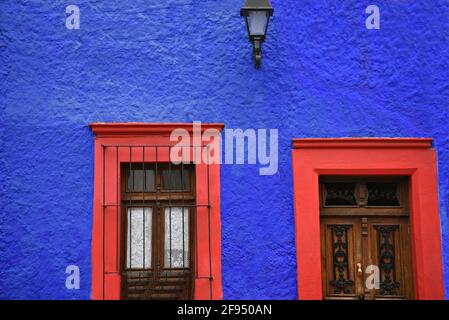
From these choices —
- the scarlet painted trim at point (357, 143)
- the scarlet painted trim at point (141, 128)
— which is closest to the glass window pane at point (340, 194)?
the scarlet painted trim at point (357, 143)

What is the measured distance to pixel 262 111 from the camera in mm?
6516

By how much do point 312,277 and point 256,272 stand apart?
1.69ft

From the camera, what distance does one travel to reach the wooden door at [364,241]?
6.47 meters

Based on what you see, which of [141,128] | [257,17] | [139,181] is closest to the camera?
[257,17]

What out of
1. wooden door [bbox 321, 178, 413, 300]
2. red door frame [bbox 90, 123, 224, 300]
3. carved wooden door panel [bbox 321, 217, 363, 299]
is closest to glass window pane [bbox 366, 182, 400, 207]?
wooden door [bbox 321, 178, 413, 300]

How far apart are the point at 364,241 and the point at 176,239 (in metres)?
1.79

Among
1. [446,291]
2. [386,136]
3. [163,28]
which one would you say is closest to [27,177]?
[163,28]

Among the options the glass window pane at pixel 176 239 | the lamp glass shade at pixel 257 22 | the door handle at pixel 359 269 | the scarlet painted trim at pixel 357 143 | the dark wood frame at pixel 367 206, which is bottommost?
the door handle at pixel 359 269

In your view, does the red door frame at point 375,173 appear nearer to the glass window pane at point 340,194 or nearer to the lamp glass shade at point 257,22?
the glass window pane at point 340,194

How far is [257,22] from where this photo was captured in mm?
6281

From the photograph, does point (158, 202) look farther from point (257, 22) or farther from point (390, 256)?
point (390, 256)

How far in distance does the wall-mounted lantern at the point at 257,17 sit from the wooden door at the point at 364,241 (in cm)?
154

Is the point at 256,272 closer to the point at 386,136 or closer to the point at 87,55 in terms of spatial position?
the point at 386,136

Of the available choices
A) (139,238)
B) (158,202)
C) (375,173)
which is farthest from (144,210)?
(375,173)
